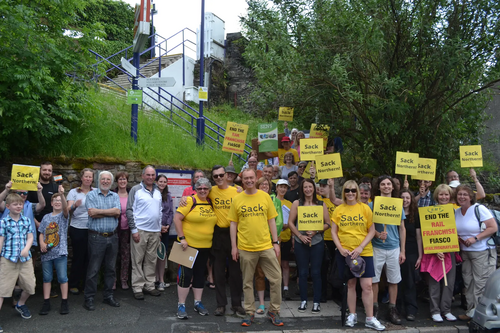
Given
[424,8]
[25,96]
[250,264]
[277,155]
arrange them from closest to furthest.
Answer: [250,264]
[25,96]
[424,8]
[277,155]

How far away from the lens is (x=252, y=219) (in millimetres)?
5625

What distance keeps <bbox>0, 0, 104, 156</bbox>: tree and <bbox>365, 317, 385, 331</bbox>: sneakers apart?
20.3 ft

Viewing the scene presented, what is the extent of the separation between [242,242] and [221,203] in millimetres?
703

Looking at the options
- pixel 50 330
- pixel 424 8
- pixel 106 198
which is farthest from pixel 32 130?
pixel 424 8

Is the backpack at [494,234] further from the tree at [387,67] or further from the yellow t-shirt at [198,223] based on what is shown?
the yellow t-shirt at [198,223]

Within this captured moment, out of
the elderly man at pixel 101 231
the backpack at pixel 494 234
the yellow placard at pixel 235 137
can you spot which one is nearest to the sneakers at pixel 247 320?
the elderly man at pixel 101 231

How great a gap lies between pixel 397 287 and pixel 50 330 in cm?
507

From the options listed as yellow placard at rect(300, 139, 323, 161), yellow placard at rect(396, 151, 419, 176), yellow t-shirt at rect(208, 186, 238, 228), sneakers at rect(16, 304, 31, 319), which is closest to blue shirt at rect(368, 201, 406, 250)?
yellow placard at rect(396, 151, 419, 176)

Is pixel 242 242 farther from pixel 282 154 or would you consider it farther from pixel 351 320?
pixel 282 154

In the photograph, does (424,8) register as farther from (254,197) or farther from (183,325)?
(183,325)

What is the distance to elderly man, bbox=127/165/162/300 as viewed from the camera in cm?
665

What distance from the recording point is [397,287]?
621 centimetres

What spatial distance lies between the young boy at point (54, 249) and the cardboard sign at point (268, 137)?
4.69 m

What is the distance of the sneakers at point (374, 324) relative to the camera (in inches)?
219
